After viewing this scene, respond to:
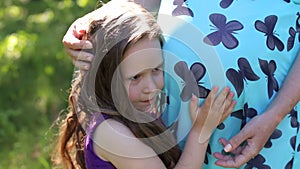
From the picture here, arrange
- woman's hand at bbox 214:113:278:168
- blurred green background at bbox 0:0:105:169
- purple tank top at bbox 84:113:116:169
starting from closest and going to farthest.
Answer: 1. woman's hand at bbox 214:113:278:168
2. purple tank top at bbox 84:113:116:169
3. blurred green background at bbox 0:0:105:169

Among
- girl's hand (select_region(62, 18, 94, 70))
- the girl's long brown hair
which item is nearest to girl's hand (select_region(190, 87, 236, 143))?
the girl's long brown hair

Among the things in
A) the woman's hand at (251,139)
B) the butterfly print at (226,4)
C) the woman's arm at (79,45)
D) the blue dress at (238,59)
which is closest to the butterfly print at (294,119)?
the blue dress at (238,59)

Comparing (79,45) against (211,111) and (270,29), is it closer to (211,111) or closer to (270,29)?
(211,111)

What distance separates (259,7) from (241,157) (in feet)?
1.54

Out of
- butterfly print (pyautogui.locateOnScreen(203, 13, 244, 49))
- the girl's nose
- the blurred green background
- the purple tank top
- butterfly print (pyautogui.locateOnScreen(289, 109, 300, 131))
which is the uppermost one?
butterfly print (pyautogui.locateOnScreen(203, 13, 244, 49))

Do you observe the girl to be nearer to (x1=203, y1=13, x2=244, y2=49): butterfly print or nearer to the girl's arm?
the girl's arm

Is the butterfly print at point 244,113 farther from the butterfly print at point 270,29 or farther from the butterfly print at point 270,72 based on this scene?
the butterfly print at point 270,29

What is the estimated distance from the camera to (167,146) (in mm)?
2826

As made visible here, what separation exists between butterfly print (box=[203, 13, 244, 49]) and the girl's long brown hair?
164 millimetres

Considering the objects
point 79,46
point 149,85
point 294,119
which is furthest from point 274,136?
point 79,46

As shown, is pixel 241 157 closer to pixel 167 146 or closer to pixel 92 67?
Result: pixel 167 146

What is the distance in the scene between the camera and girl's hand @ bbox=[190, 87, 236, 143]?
8.95ft

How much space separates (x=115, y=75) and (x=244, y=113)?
0.42 metres

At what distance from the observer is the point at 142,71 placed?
8.90ft
